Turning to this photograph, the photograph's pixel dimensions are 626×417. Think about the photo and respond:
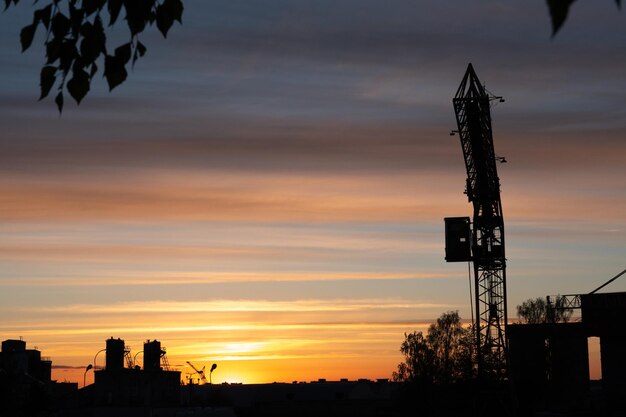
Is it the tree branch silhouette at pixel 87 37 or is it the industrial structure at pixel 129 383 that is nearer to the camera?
the tree branch silhouette at pixel 87 37

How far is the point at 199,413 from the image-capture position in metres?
105

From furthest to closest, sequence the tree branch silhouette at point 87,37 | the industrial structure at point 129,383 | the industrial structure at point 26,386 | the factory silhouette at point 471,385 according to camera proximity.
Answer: the industrial structure at point 129,383 < the factory silhouette at point 471,385 < the industrial structure at point 26,386 < the tree branch silhouette at point 87,37

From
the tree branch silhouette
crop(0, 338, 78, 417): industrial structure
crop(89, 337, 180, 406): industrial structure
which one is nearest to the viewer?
the tree branch silhouette

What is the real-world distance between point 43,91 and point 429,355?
135m

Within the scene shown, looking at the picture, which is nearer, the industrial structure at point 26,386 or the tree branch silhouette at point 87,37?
the tree branch silhouette at point 87,37

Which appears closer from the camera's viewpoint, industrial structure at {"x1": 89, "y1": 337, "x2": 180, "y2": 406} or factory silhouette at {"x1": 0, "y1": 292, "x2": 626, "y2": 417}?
factory silhouette at {"x1": 0, "y1": 292, "x2": 626, "y2": 417}

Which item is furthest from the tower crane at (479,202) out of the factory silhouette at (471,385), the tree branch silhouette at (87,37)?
the tree branch silhouette at (87,37)

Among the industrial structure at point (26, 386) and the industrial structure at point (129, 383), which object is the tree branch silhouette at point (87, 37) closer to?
the industrial structure at point (26, 386)

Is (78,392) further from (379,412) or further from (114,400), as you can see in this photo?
(379,412)

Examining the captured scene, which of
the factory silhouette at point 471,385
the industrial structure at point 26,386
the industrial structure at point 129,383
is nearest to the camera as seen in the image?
the industrial structure at point 26,386

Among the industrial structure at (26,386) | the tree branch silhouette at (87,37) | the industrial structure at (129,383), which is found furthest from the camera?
the industrial structure at (129,383)

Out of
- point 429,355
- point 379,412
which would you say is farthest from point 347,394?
point 429,355

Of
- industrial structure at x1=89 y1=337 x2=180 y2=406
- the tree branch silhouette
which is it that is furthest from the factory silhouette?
the tree branch silhouette

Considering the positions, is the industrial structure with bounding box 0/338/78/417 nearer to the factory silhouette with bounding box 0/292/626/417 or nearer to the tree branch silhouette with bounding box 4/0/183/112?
the factory silhouette with bounding box 0/292/626/417
